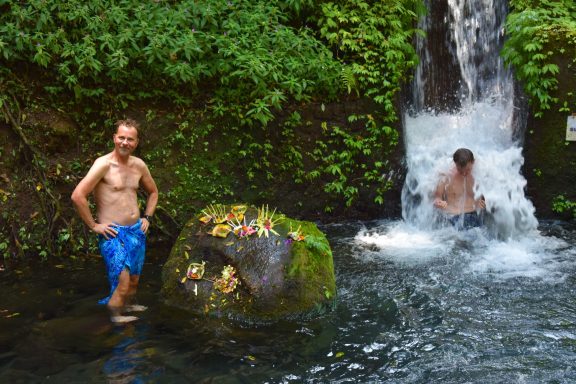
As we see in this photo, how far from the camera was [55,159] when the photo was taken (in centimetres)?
720

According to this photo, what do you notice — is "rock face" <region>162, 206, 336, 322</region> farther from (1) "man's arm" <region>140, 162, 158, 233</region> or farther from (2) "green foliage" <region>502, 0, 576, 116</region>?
(2) "green foliage" <region>502, 0, 576, 116</region>

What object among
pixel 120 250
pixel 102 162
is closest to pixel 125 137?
pixel 102 162

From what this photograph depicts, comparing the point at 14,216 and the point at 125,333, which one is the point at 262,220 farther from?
the point at 14,216

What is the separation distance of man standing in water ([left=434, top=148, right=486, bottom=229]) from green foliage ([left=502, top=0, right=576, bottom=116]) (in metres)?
1.78

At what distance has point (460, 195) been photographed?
300 inches

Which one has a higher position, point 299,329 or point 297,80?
point 297,80

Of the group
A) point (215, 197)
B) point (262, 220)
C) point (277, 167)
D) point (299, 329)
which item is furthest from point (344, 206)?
point (299, 329)

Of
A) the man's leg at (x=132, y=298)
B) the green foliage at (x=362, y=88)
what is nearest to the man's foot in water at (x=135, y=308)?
the man's leg at (x=132, y=298)

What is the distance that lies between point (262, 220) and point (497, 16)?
7.07 metres

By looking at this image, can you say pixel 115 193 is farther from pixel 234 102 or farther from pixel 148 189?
pixel 234 102

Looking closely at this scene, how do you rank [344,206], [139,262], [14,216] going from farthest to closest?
[344,206], [14,216], [139,262]

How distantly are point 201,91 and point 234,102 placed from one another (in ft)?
1.71

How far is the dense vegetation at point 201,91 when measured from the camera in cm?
693

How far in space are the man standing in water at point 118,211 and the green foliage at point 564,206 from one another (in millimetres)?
6489
